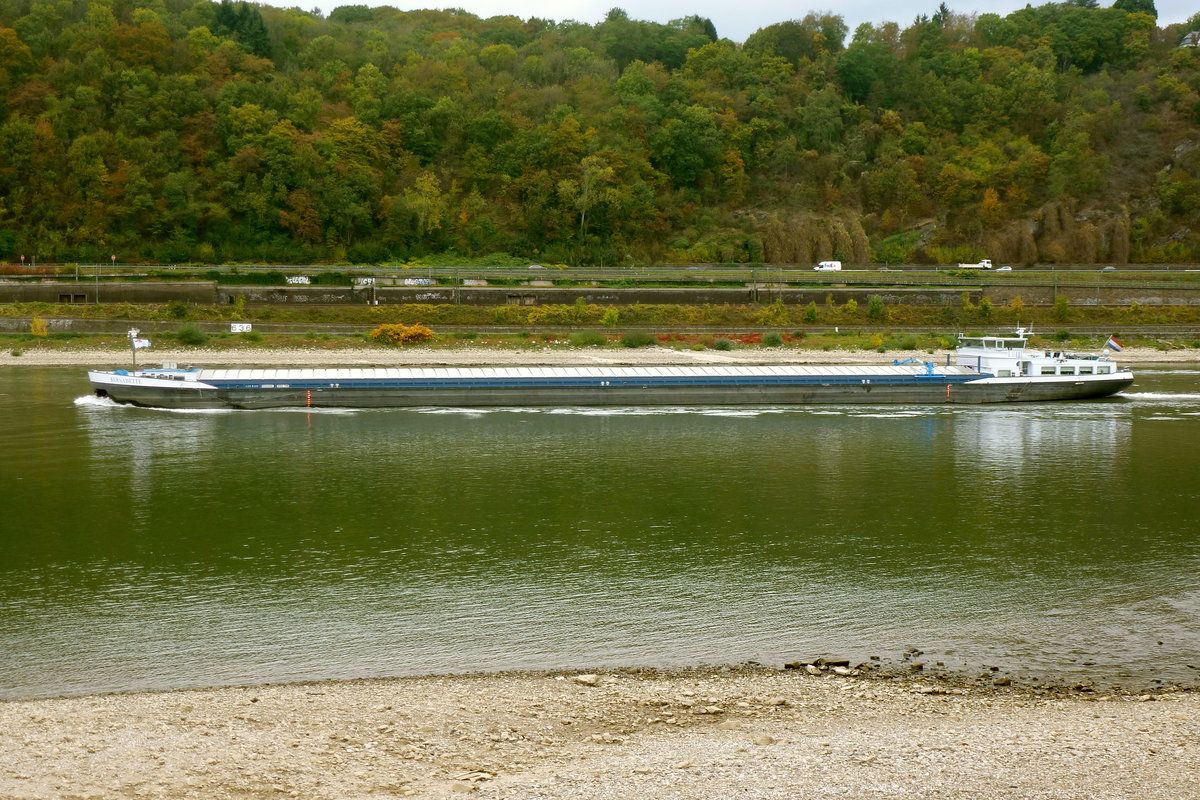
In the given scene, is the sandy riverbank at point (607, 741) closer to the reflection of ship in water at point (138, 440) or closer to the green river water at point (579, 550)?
the green river water at point (579, 550)

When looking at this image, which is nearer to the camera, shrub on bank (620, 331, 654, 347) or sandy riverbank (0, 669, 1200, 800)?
sandy riverbank (0, 669, 1200, 800)

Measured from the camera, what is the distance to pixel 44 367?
52.2 metres

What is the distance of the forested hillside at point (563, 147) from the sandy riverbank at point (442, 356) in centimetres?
3201

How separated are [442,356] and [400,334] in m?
4.64

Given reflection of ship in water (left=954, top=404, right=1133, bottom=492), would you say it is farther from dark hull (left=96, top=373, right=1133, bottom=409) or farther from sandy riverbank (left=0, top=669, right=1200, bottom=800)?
sandy riverbank (left=0, top=669, right=1200, bottom=800)

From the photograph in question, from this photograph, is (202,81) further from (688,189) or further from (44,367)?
(44,367)

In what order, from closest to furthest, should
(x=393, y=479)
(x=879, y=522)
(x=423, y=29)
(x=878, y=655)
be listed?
(x=878, y=655), (x=879, y=522), (x=393, y=479), (x=423, y=29)

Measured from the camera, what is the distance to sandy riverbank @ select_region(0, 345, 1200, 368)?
52.8 metres

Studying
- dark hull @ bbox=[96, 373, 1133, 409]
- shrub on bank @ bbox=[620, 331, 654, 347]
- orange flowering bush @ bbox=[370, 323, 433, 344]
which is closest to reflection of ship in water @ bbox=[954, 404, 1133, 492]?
dark hull @ bbox=[96, 373, 1133, 409]

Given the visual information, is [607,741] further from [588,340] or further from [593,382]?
[588,340]

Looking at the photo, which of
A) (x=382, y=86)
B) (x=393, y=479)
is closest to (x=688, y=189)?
(x=382, y=86)

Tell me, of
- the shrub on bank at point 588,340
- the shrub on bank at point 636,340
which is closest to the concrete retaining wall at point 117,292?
the shrub on bank at point 588,340

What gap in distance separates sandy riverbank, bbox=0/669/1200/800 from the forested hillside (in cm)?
7552

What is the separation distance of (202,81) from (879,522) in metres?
83.0
